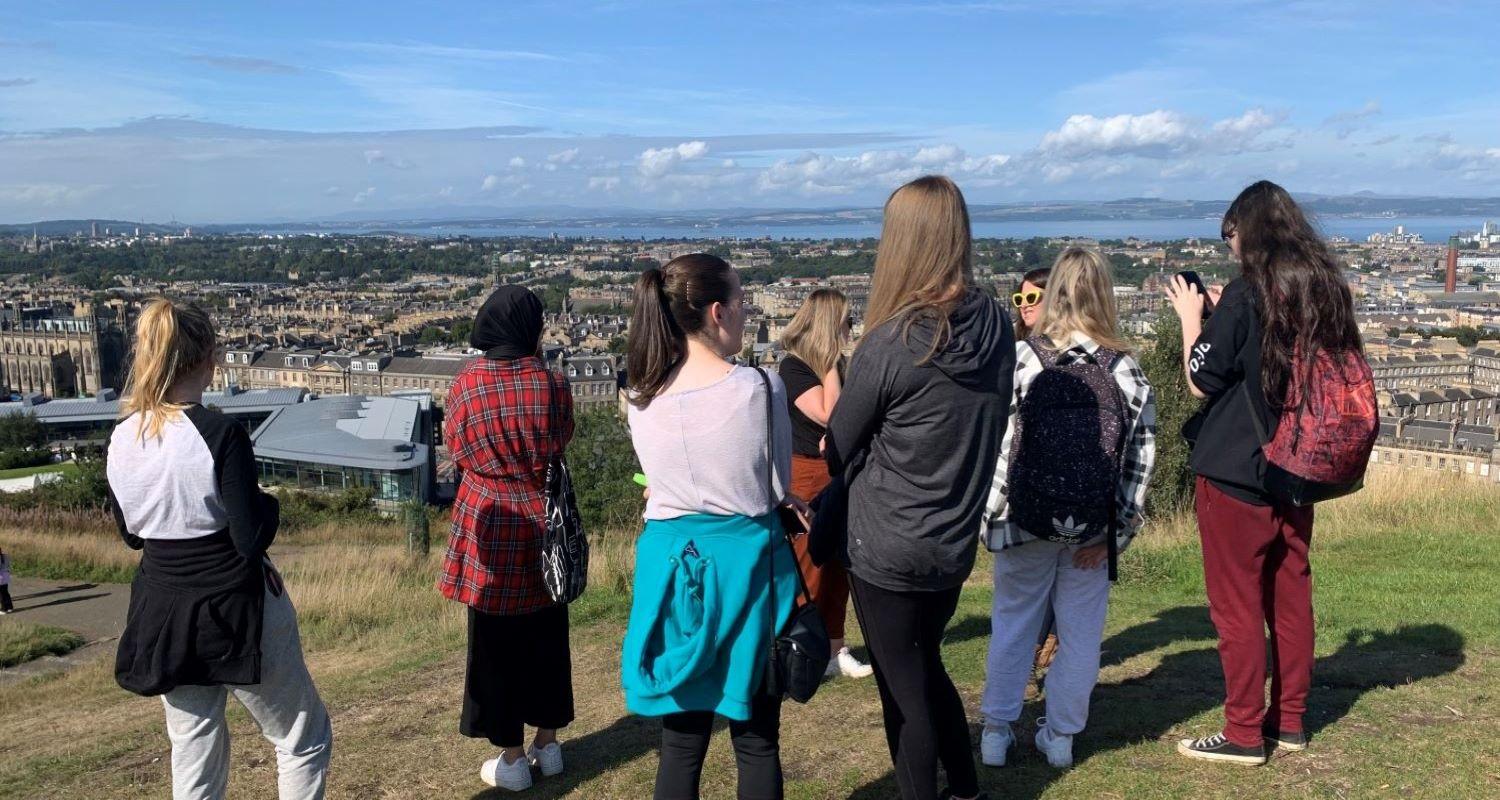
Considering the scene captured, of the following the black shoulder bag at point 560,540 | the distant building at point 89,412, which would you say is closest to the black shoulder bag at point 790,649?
the black shoulder bag at point 560,540

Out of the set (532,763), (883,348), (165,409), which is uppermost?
(883,348)

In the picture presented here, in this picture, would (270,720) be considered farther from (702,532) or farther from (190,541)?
(702,532)

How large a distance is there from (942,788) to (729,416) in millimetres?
1431

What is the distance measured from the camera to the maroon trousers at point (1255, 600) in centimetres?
341

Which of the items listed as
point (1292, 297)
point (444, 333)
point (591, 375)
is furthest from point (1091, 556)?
point (444, 333)

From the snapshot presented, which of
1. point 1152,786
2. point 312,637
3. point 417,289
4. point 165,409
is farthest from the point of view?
point 417,289

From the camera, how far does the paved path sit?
832 cm

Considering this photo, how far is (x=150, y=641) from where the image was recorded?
Result: 2963mm

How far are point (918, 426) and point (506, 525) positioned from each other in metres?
1.55

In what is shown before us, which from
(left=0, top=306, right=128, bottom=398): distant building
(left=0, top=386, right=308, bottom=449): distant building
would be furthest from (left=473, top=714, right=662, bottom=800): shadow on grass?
(left=0, top=306, right=128, bottom=398): distant building

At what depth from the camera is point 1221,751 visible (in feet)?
11.5

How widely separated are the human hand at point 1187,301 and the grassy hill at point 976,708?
1.42m

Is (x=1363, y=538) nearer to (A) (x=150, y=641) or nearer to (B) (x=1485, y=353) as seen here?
(A) (x=150, y=641)

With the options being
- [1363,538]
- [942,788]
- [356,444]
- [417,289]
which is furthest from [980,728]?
[417,289]
